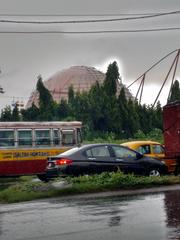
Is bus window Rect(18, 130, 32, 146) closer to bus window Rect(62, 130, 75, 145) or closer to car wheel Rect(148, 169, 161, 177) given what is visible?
bus window Rect(62, 130, 75, 145)

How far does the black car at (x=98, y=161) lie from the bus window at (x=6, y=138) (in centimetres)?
734

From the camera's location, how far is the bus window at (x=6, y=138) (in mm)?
26938

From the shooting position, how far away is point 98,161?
19.5 meters

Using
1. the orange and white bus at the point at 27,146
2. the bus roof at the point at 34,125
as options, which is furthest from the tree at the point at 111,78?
the orange and white bus at the point at 27,146

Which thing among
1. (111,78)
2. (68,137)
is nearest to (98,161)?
(68,137)

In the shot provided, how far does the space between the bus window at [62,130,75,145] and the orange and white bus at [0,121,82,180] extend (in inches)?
2.2

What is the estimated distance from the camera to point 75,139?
28.2 meters

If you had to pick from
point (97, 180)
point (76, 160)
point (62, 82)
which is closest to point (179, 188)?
point (97, 180)

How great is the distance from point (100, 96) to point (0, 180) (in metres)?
30.6

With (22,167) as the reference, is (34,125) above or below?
above

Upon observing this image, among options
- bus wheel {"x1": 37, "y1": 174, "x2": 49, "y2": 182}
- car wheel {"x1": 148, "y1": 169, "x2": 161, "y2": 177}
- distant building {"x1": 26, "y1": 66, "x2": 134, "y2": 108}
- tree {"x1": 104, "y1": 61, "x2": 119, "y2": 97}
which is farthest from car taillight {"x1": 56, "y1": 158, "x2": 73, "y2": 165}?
distant building {"x1": 26, "y1": 66, "x2": 134, "y2": 108}

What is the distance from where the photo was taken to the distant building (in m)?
84.9

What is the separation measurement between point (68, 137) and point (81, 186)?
11464mm

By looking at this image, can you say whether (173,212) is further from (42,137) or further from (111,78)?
(111,78)
